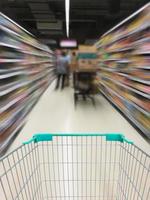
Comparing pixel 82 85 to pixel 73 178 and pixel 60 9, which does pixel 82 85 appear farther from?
pixel 73 178

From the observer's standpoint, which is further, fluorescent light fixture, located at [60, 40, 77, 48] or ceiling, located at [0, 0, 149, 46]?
fluorescent light fixture, located at [60, 40, 77, 48]

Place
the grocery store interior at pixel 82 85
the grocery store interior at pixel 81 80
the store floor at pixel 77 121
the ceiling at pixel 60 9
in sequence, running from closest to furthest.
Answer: the grocery store interior at pixel 82 85 → the grocery store interior at pixel 81 80 → the store floor at pixel 77 121 → the ceiling at pixel 60 9

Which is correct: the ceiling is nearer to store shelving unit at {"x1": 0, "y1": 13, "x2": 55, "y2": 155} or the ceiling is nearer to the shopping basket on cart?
store shelving unit at {"x1": 0, "y1": 13, "x2": 55, "y2": 155}

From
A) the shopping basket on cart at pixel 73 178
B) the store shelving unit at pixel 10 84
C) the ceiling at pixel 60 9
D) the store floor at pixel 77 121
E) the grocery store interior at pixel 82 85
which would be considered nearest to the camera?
the shopping basket on cart at pixel 73 178

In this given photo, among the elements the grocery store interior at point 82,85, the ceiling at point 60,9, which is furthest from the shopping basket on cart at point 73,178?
the ceiling at point 60,9

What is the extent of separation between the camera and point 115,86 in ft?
15.3

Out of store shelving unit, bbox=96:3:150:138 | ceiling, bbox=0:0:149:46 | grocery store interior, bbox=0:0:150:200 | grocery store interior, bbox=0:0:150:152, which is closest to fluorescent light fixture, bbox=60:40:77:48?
ceiling, bbox=0:0:149:46

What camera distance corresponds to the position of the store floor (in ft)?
11.0

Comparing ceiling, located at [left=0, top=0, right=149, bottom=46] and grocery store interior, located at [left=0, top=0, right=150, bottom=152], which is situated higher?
ceiling, located at [left=0, top=0, right=149, bottom=46]

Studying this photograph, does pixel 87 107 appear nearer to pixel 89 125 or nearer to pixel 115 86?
pixel 115 86

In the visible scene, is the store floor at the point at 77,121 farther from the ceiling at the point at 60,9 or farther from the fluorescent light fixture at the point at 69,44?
the fluorescent light fixture at the point at 69,44

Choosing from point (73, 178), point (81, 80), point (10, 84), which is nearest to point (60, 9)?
point (81, 80)

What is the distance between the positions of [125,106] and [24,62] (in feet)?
7.01

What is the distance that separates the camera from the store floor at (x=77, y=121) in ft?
11.0
